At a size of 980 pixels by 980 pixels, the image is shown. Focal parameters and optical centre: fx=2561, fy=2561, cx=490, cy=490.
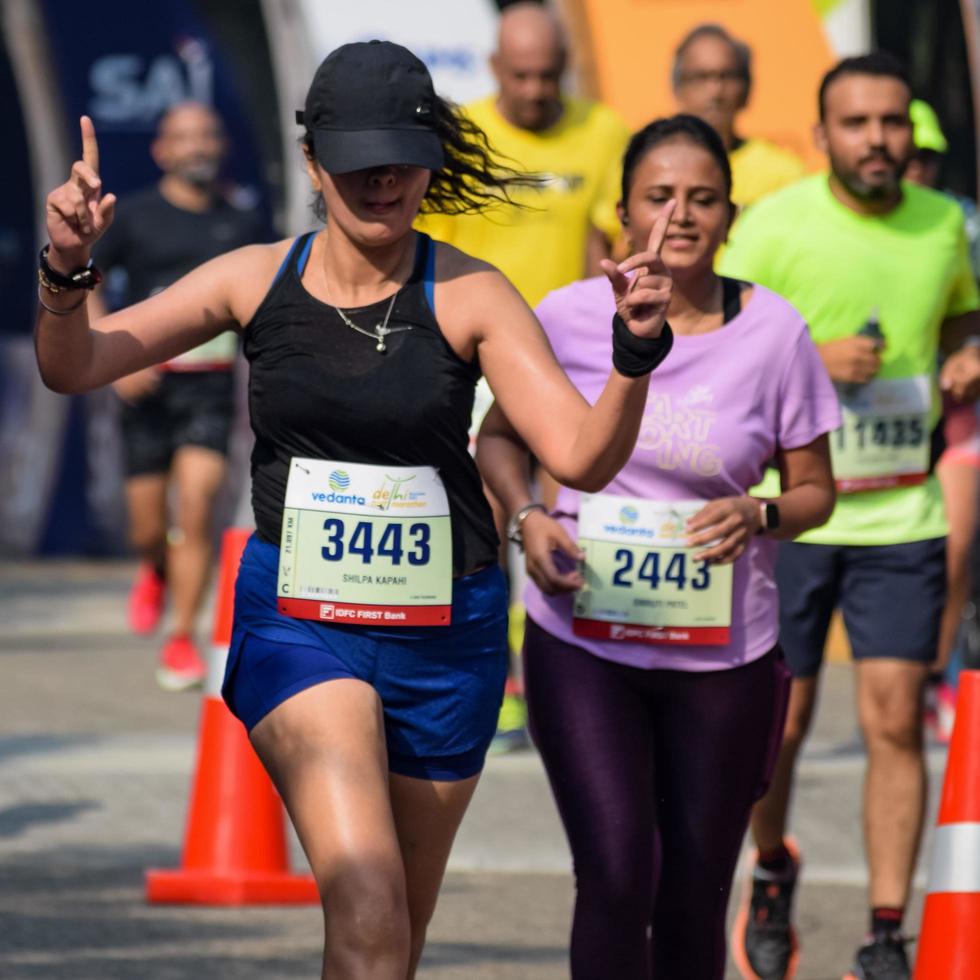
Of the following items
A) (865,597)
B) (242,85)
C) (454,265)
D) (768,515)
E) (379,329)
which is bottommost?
(865,597)

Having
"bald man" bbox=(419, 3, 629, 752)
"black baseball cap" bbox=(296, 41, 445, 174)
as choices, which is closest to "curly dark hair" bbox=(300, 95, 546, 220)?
"black baseball cap" bbox=(296, 41, 445, 174)

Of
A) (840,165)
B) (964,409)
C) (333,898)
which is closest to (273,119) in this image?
(964,409)

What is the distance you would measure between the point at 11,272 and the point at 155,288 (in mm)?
4119

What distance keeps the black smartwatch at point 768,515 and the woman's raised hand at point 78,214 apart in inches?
57.1

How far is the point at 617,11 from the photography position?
1200 cm

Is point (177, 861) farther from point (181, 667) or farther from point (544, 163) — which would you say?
point (181, 667)

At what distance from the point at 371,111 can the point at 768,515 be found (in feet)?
4.01

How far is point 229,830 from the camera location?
22.2 ft

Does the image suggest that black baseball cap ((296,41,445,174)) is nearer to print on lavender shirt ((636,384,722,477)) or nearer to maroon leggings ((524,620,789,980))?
print on lavender shirt ((636,384,722,477))

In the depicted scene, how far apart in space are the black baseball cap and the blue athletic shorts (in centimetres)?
72

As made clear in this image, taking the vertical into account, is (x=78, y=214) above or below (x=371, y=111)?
below

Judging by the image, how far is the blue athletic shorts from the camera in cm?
439

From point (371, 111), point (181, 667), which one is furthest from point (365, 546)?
point (181, 667)

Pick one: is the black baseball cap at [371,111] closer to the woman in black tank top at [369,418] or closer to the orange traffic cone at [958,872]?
the woman in black tank top at [369,418]
